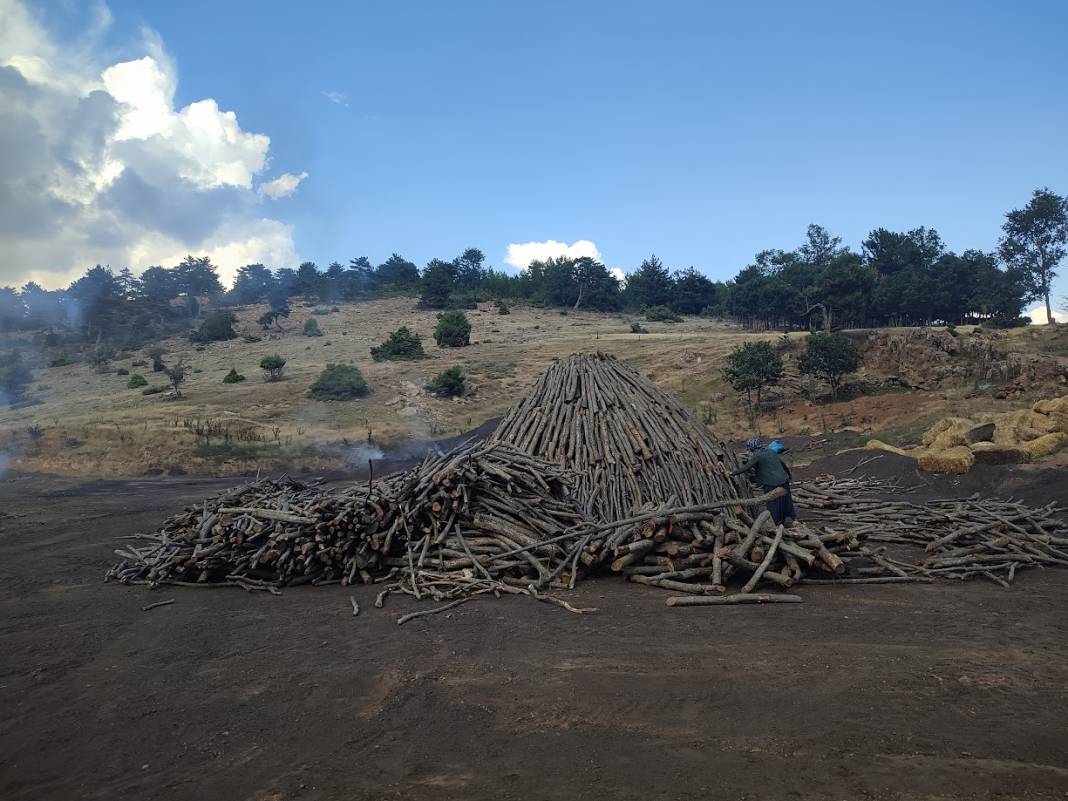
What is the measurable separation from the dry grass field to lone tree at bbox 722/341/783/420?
1.03m

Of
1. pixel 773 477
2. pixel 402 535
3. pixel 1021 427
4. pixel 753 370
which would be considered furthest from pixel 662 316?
pixel 402 535

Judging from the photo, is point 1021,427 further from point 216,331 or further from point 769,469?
point 216,331

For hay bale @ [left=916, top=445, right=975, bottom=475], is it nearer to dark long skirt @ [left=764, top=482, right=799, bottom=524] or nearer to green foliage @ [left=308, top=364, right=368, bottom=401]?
dark long skirt @ [left=764, top=482, right=799, bottom=524]

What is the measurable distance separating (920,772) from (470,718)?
2734mm

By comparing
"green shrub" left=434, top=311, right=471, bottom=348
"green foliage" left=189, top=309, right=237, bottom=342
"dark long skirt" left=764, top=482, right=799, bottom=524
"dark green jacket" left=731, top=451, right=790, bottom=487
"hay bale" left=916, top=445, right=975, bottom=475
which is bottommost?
"hay bale" left=916, top=445, right=975, bottom=475

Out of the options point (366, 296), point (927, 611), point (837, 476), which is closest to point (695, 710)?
point (927, 611)

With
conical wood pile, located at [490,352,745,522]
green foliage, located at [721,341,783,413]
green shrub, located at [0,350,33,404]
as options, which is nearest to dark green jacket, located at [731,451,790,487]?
conical wood pile, located at [490,352,745,522]

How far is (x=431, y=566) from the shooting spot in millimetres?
7918

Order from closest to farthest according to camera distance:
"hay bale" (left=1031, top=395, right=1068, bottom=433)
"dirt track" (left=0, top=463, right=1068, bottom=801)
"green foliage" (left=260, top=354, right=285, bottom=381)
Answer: "dirt track" (left=0, top=463, right=1068, bottom=801), "hay bale" (left=1031, top=395, right=1068, bottom=433), "green foliage" (left=260, top=354, right=285, bottom=381)

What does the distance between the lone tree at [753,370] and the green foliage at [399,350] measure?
18.4 meters

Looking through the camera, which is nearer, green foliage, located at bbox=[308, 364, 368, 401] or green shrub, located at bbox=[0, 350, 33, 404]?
green foliage, located at bbox=[308, 364, 368, 401]

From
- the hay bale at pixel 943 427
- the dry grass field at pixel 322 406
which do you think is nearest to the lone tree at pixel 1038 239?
the dry grass field at pixel 322 406

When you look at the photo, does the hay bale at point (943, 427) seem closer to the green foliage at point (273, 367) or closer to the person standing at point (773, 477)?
the person standing at point (773, 477)

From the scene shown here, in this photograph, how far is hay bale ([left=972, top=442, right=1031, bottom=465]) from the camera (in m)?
13.5
